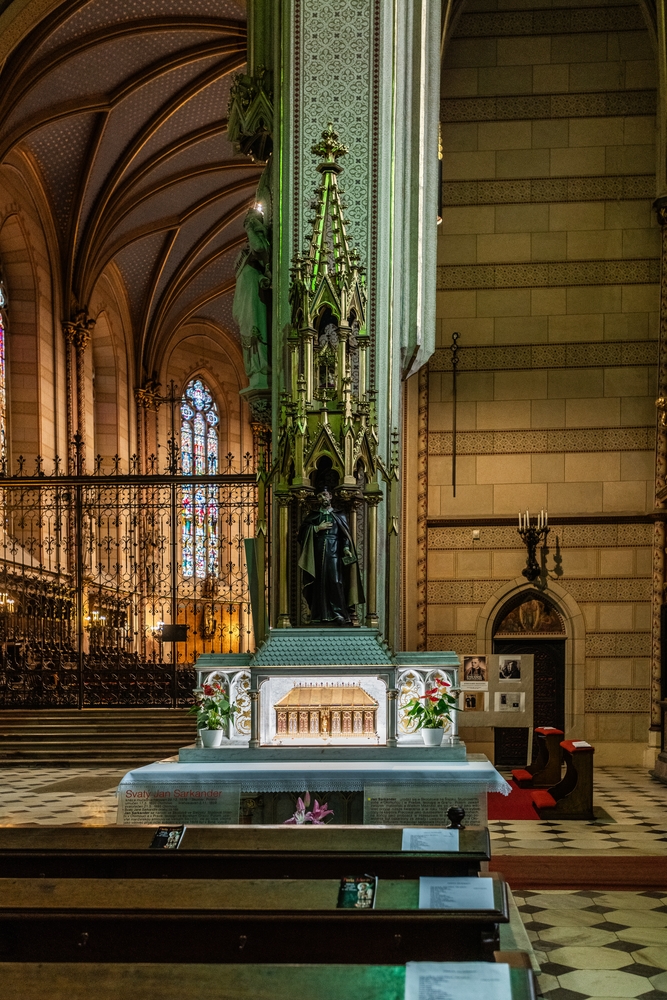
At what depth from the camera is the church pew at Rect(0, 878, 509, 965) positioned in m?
3.35

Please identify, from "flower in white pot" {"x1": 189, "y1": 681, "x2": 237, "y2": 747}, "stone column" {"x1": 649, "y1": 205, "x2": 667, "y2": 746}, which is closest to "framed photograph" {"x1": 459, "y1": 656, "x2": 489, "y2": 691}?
"stone column" {"x1": 649, "y1": 205, "x2": 667, "y2": 746}

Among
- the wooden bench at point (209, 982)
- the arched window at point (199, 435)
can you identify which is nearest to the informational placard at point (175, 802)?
the wooden bench at point (209, 982)

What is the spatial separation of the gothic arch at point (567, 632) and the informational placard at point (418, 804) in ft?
27.5

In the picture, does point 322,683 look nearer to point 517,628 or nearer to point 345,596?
point 345,596

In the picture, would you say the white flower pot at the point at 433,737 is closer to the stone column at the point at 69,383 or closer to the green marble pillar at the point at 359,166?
the green marble pillar at the point at 359,166

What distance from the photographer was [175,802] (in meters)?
6.64

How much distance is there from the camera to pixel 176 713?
17.0 meters

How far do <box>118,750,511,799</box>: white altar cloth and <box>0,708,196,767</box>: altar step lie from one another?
801 centimetres

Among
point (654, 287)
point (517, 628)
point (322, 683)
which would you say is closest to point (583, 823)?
point (322, 683)

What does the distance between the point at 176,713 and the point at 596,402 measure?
757 centimetres

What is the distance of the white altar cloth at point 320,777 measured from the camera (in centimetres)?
673

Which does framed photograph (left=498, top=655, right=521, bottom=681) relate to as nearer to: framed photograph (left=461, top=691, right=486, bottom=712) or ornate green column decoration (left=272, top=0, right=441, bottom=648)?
framed photograph (left=461, top=691, right=486, bottom=712)

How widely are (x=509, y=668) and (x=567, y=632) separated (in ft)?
3.72

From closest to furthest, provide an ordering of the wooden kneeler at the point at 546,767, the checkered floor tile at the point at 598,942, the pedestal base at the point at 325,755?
the checkered floor tile at the point at 598,942 < the pedestal base at the point at 325,755 < the wooden kneeler at the point at 546,767
